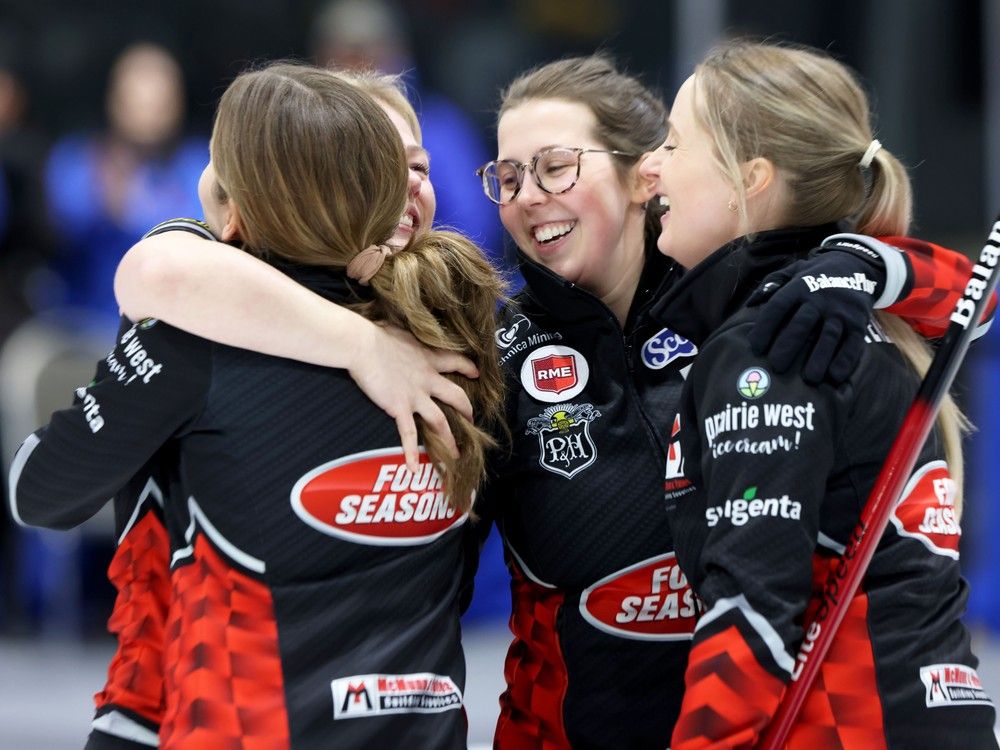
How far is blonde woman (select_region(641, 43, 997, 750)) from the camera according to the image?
161cm

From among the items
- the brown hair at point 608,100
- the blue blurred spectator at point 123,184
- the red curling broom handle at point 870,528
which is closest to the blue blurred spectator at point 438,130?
the blue blurred spectator at point 123,184

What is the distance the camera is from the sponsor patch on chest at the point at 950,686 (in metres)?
1.67

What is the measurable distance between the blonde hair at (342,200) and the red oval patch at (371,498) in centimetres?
4

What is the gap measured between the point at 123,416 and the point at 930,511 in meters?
0.98

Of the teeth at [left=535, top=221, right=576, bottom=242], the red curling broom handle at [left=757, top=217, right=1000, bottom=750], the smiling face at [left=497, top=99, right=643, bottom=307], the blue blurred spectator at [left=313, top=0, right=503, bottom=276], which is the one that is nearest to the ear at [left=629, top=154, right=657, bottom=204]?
the smiling face at [left=497, top=99, right=643, bottom=307]

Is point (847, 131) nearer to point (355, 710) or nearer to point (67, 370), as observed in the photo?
point (355, 710)

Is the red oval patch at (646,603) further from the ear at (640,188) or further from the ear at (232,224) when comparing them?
Answer: the ear at (232,224)

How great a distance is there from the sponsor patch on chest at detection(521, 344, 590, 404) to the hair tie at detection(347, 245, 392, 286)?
392 mm

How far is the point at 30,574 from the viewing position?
5094mm

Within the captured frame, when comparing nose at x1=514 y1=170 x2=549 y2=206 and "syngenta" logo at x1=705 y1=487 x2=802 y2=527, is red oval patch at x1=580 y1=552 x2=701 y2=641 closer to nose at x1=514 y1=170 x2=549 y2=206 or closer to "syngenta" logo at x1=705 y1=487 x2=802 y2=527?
"syngenta" logo at x1=705 y1=487 x2=802 y2=527

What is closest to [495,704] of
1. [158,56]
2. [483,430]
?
[483,430]

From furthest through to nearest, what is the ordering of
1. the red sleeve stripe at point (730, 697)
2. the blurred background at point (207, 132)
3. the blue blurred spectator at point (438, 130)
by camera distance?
1. the blue blurred spectator at point (438, 130)
2. the blurred background at point (207, 132)
3. the red sleeve stripe at point (730, 697)

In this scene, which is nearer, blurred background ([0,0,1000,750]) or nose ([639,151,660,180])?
nose ([639,151,660,180])

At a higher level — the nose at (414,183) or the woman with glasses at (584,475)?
the nose at (414,183)
